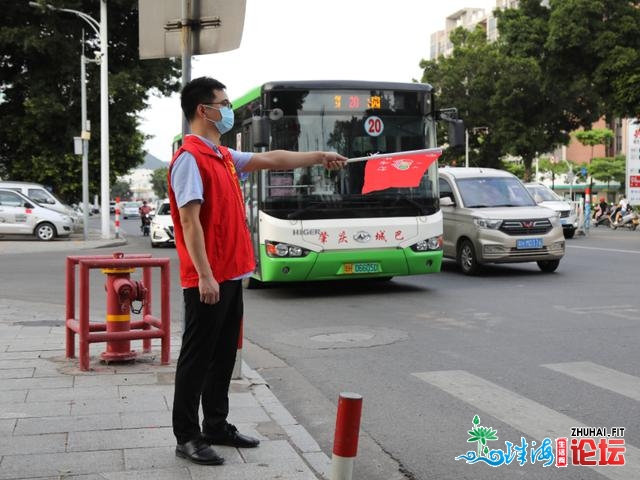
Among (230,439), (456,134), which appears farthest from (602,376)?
(456,134)

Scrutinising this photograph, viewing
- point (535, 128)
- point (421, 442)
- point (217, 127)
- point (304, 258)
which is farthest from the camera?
point (535, 128)

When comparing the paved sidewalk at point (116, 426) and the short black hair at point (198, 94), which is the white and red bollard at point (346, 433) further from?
the short black hair at point (198, 94)

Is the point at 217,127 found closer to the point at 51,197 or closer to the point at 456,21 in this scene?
the point at 51,197

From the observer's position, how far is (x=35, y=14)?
31.4 m

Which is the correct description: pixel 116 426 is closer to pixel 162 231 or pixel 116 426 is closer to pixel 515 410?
pixel 515 410

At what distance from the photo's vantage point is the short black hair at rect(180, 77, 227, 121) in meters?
4.51

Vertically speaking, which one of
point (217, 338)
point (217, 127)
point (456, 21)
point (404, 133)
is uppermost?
point (456, 21)

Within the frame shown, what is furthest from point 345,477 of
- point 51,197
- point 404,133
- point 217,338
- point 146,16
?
point 51,197

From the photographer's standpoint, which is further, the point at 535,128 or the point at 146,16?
the point at 535,128

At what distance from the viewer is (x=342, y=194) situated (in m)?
11.4

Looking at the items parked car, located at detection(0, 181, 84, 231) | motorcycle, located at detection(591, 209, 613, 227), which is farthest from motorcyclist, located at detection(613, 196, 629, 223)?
parked car, located at detection(0, 181, 84, 231)

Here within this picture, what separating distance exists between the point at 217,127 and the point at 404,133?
7.51 metres

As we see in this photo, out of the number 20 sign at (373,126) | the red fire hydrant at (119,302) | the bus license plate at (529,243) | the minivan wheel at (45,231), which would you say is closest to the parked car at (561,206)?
the bus license plate at (529,243)

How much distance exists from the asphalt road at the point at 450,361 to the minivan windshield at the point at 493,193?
2121 mm
